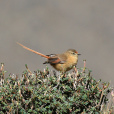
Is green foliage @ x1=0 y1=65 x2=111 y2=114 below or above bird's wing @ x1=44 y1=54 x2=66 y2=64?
below

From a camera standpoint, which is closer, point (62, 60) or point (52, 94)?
point (52, 94)

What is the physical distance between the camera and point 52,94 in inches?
159

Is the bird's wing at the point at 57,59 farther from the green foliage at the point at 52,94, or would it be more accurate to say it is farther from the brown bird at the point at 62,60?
the green foliage at the point at 52,94

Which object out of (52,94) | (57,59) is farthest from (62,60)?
(52,94)

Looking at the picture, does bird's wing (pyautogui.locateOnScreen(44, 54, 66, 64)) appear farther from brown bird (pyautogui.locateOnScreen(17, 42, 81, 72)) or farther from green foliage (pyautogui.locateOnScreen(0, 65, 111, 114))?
green foliage (pyautogui.locateOnScreen(0, 65, 111, 114))

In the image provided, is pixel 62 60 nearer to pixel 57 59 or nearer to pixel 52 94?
pixel 57 59

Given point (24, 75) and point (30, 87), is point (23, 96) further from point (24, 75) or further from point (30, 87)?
point (24, 75)

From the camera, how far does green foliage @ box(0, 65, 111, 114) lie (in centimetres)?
396

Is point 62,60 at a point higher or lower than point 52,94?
higher

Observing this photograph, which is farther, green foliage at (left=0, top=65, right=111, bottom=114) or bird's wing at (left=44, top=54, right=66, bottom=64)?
bird's wing at (left=44, top=54, right=66, bottom=64)

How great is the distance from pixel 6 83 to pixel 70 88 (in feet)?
3.07

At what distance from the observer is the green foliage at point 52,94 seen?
396 cm

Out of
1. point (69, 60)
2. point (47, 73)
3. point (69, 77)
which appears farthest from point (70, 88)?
point (69, 60)

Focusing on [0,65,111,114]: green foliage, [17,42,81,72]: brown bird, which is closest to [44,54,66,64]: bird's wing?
[17,42,81,72]: brown bird
